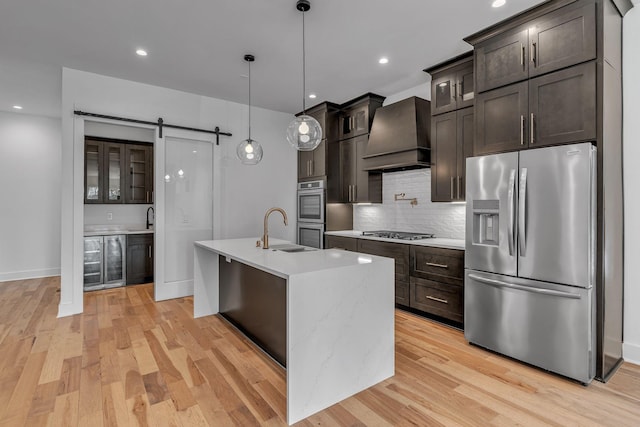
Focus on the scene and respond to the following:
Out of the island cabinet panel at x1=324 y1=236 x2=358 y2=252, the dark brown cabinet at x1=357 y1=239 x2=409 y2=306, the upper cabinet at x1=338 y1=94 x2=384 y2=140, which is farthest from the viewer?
the upper cabinet at x1=338 y1=94 x2=384 y2=140

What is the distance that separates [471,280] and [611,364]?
109 cm

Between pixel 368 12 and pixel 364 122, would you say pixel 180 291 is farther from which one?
pixel 368 12

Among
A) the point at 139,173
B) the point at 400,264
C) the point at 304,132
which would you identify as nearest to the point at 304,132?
the point at 304,132

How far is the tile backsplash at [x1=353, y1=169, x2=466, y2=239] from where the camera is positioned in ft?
13.6

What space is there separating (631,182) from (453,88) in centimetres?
182

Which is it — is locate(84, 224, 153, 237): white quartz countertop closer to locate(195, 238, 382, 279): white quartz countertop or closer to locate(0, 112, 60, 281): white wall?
locate(0, 112, 60, 281): white wall

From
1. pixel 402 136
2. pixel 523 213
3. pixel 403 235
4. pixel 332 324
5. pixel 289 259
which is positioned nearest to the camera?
pixel 332 324

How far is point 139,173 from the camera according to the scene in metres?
5.76

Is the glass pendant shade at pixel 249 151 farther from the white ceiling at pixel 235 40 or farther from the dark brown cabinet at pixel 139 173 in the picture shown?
the dark brown cabinet at pixel 139 173

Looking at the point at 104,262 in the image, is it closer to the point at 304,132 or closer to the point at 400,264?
the point at 304,132

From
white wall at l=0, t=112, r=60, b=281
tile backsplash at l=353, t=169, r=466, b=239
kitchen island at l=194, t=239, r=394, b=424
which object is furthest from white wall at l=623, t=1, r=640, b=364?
white wall at l=0, t=112, r=60, b=281

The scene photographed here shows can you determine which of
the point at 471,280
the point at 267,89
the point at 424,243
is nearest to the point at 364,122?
the point at 267,89

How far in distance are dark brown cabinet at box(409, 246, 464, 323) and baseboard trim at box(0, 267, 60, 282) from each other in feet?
19.8

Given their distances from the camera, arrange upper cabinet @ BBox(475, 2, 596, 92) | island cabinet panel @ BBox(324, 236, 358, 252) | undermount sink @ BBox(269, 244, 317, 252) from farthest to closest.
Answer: island cabinet panel @ BBox(324, 236, 358, 252) → undermount sink @ BBox(269, 244, 317, 252) → upper cabinet @ BBox(475, 2, 596, 92)
